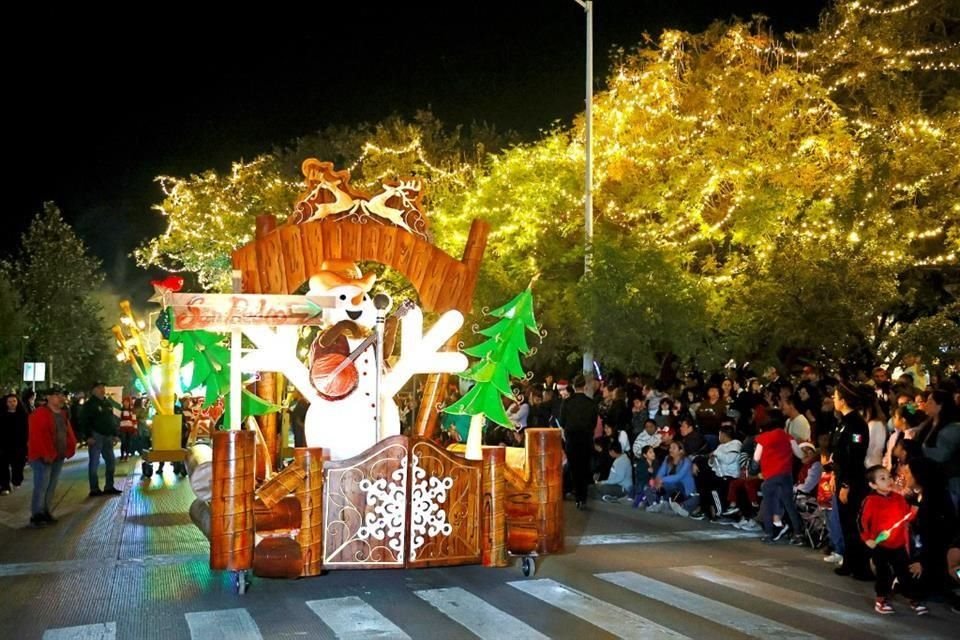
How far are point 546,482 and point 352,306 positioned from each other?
2.93m

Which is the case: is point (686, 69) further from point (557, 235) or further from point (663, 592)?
point (663, 592)

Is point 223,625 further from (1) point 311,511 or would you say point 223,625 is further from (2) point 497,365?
(2) point 497,365

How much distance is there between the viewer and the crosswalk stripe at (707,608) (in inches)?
313

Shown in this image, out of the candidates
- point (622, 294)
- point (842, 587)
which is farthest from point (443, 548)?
point (622, 294)

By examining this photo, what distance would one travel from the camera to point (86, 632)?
7.88 meters

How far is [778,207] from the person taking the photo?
2366 centimetres

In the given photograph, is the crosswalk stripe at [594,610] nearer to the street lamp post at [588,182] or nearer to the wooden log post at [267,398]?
the wooden log post at [267,398]

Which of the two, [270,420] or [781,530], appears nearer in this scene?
[270,420]

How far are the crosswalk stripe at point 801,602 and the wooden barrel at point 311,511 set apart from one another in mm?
3724

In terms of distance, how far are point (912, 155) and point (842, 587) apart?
16245 mm

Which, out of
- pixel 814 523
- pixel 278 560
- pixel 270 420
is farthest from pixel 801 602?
pixel 270 420

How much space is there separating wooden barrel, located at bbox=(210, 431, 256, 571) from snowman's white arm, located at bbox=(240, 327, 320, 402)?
148 centimetres

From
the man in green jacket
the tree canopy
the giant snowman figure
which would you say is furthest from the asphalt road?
the tree canopy

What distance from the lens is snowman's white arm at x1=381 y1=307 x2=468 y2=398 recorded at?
10852 millimetres
